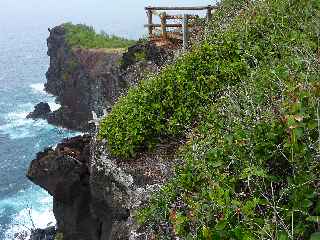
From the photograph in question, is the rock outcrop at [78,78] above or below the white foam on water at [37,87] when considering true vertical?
above

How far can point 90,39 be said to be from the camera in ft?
210

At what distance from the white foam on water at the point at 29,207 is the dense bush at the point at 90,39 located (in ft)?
73.9

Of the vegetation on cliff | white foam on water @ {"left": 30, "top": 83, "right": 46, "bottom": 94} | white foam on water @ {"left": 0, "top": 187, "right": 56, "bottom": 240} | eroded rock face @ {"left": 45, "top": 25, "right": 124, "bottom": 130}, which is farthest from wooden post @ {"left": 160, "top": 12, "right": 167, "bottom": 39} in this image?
white foam on water @ {"left": 30, "top": 83, "right": 46, "bottom": 94}

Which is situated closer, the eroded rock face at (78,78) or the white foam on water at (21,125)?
the eroded rock face at (78,78)

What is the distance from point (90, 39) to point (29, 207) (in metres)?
30.3

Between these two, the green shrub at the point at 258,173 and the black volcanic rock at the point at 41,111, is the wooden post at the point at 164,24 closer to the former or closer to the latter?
the green shrub at the point at 258,173

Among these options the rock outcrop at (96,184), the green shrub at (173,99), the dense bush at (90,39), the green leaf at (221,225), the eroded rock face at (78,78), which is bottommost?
the eroded rock face at (78,78)

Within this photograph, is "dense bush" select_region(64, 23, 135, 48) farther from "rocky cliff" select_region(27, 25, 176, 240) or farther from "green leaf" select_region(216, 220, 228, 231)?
"green leaf" select_region(216, 220, 228, 231)

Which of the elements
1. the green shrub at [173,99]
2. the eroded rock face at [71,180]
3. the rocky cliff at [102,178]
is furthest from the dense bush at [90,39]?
the green shrub at [173,99]

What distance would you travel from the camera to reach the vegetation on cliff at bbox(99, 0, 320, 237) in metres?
5.62

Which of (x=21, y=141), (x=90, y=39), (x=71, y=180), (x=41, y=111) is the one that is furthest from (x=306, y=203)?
(x=41, y=111)

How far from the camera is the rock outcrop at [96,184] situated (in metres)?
12.8

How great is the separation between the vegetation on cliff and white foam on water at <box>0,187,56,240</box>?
21.9 m

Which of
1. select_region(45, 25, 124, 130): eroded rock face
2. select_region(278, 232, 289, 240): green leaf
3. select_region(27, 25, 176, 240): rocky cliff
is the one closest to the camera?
select_region(278, 232, 289, 240): green leaf
